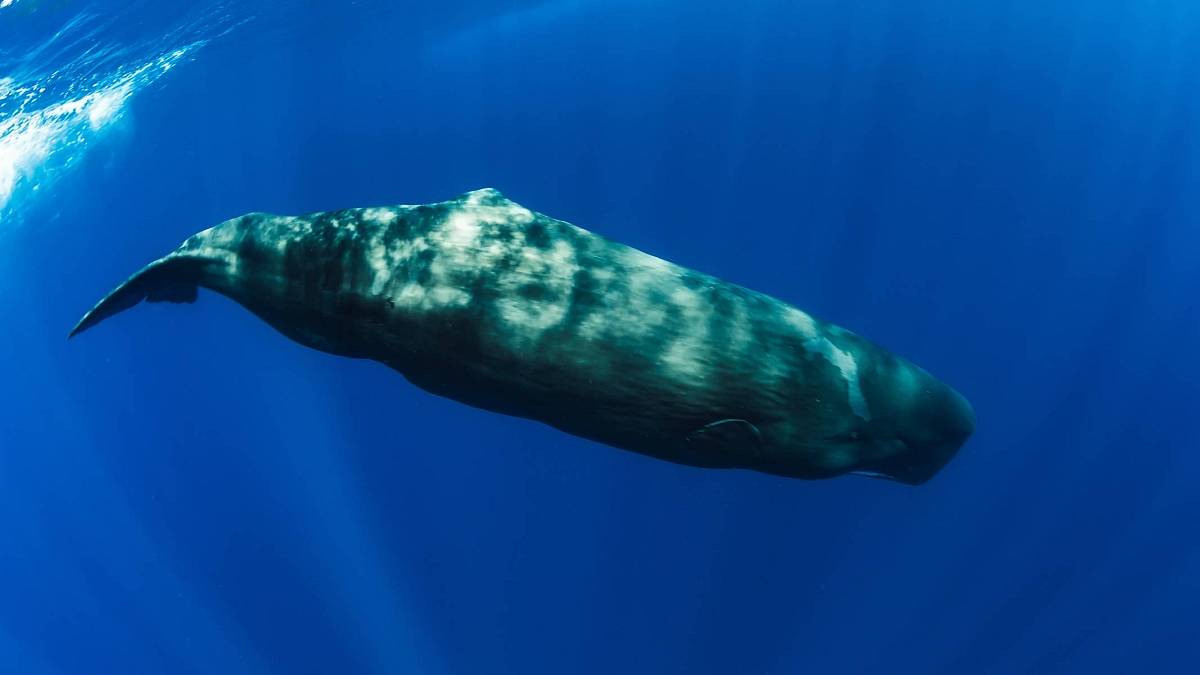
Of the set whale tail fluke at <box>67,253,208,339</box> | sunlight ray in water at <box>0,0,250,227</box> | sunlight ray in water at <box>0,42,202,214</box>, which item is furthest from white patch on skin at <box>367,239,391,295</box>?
sunlight ray in water at <box>0,42,202,214</box>

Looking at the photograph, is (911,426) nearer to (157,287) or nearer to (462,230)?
(462,230)

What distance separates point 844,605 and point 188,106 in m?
29.4

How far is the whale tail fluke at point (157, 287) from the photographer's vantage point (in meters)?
6.04

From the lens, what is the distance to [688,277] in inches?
188

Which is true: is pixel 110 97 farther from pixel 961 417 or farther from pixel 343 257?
pixel 961 417

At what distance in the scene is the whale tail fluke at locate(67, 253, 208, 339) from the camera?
604cm

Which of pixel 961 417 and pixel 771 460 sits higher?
pixel 771 460

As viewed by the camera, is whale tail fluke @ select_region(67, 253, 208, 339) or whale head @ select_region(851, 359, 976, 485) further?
whale tail fluke @ select_region(67, 253, 208, 339)

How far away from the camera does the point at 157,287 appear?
6.62 metres

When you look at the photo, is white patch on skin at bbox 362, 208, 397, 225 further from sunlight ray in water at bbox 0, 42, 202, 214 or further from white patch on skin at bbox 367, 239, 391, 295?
sunlight ray in water at bbox 0, 42, 202, 214

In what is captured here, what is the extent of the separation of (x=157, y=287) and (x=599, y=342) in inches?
192

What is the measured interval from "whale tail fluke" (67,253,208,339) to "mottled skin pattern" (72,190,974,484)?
1249mm

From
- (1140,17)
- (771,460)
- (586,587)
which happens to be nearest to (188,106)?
(586,587)

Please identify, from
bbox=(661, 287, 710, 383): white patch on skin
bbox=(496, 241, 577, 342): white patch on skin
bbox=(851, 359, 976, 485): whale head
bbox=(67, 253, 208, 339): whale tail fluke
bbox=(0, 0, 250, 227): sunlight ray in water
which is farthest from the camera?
bbox=(0, 0, 250, 227): sunlight ray in water
